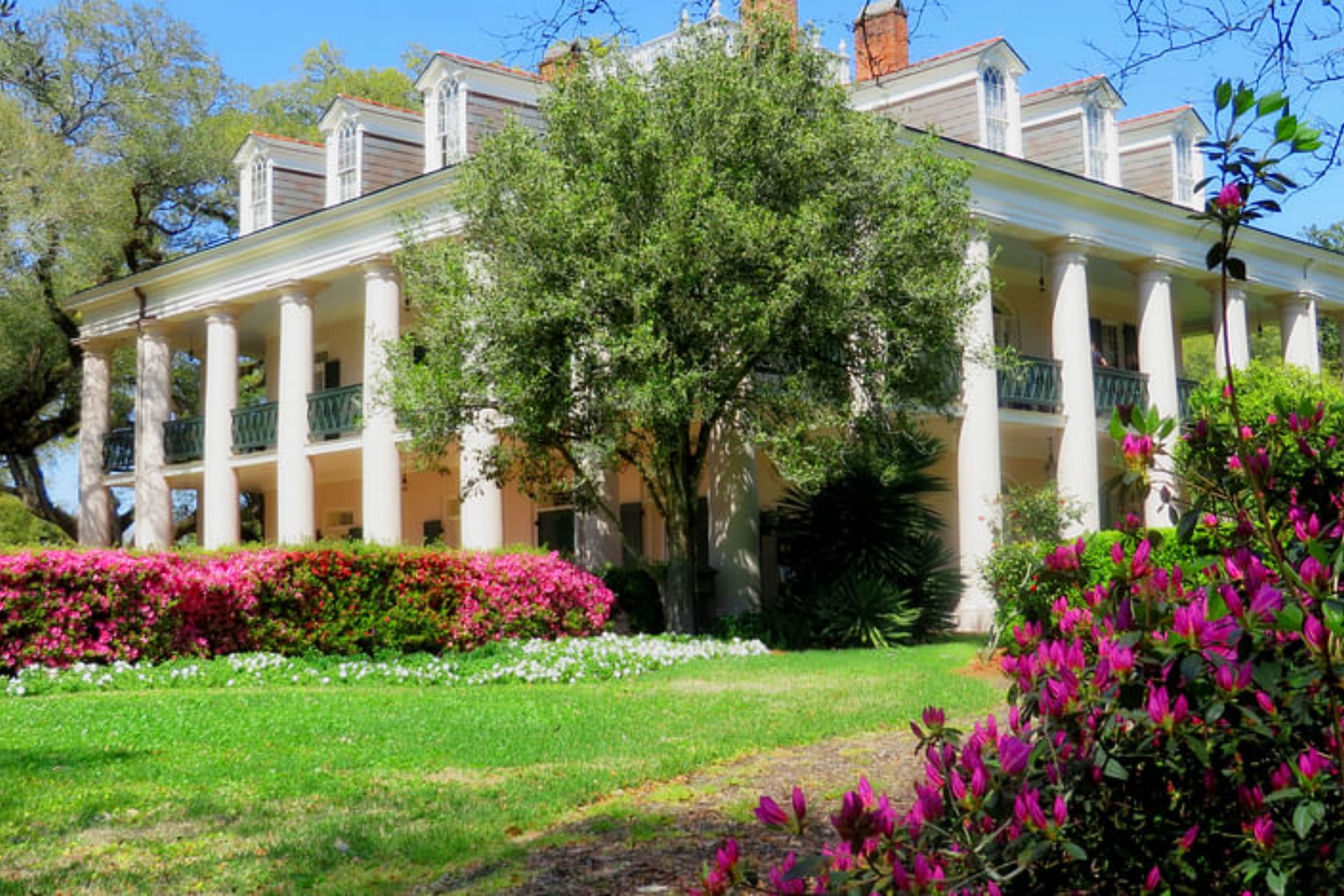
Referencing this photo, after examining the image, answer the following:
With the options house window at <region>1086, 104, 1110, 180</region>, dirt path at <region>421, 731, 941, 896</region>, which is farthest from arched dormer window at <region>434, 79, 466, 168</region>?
dirt path at <region>421, 731, 941, 896</region>

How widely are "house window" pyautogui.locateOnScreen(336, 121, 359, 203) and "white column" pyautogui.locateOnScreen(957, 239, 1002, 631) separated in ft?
36.2

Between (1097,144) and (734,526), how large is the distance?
36.3 feet

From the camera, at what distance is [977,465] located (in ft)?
67.6

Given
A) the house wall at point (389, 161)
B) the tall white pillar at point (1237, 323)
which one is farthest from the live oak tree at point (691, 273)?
the tall white pillar at point (1237, 323)

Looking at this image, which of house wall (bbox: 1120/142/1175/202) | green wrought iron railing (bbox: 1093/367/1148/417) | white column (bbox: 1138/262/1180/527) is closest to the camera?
white column (bbox: 1138/262/1180/527)

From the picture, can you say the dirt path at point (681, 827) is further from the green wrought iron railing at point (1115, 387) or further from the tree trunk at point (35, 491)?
the tree trunk at point (35, 491)

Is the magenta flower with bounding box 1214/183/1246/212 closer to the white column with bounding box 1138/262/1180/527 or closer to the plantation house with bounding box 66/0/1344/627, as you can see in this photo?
the plantation house with bounding box 66/0/1344/627

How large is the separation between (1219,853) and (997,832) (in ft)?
2.30

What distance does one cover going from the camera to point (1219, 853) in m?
2.99

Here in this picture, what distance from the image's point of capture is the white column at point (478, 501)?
61.8ft

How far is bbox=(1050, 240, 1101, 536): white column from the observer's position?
22000 millimetres

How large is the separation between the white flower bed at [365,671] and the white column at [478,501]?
167 inches

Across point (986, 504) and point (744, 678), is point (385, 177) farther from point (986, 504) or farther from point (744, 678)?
point (744, 678)

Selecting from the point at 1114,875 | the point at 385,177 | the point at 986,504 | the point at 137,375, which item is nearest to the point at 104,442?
the point at 137,375
